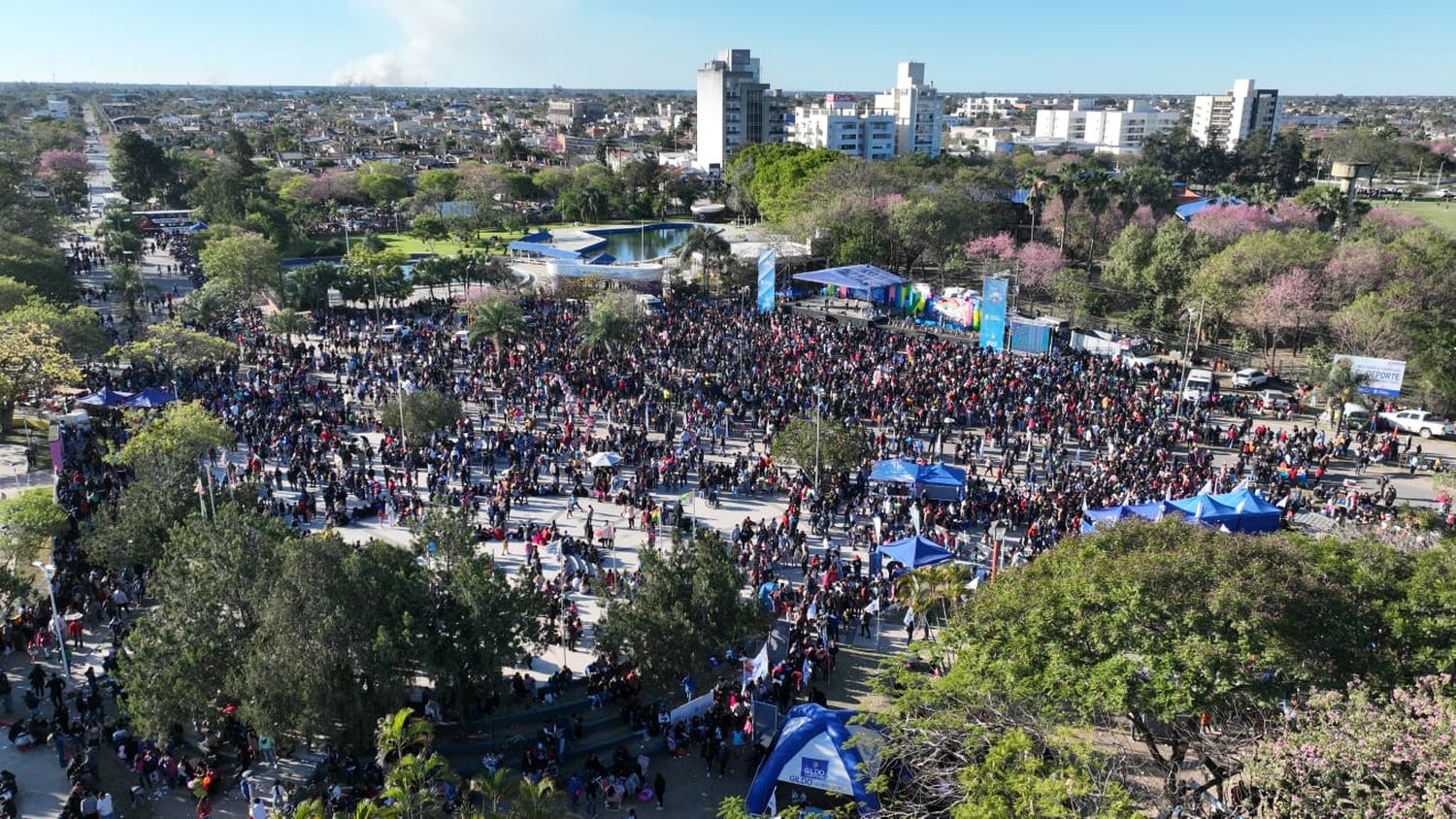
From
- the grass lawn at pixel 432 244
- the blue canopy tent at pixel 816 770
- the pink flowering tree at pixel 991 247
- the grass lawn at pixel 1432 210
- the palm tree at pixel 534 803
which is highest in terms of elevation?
the grass lawn at pixel 1432 210

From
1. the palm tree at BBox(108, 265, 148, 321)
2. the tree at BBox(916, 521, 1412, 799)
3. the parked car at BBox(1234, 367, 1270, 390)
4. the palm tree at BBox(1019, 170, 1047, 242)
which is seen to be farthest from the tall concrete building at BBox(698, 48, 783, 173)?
the tree at BBox(916, 521, 1412, 799)

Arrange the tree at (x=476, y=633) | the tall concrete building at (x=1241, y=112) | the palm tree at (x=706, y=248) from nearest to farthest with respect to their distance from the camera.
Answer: the tree at (x=476, y=633) < the palm tree at (x=706, y=248) < the tall concrete building at (x=1241, y=112)

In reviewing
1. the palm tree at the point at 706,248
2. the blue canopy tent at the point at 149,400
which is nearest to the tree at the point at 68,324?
the blue canopy tent at the point at 149,400

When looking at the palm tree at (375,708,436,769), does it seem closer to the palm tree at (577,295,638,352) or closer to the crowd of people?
the crowd of people

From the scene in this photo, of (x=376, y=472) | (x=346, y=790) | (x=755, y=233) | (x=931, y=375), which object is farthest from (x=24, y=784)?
(x=755, y=233)

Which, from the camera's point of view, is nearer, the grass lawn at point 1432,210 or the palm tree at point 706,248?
the palm tree at point 706,248

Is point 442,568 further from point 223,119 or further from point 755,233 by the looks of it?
point 223,119

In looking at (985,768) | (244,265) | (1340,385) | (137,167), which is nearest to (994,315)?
(1340,385)

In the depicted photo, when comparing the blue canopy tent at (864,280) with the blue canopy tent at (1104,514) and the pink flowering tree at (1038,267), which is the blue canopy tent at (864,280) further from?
the blue canopy tent at (1104,514)
